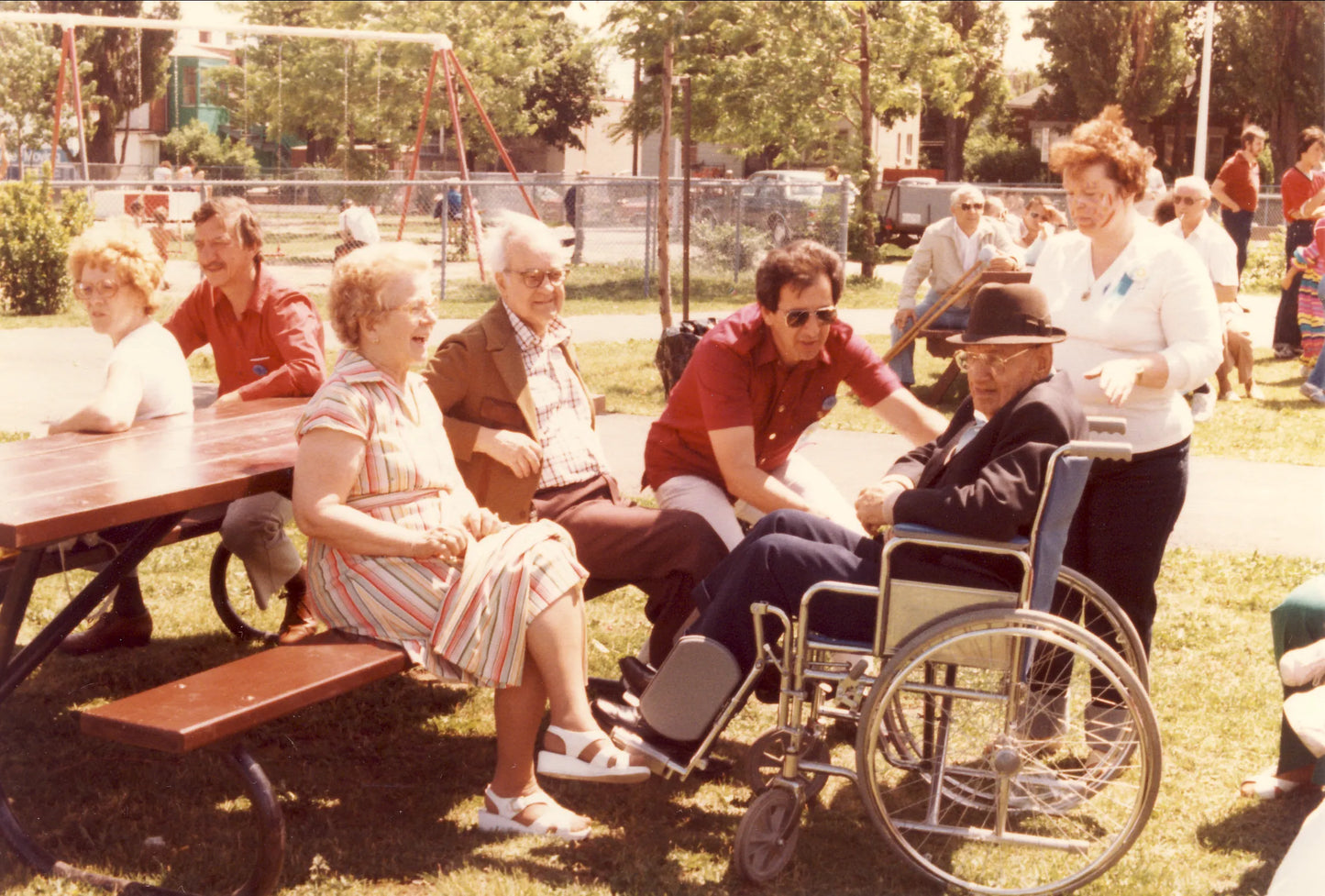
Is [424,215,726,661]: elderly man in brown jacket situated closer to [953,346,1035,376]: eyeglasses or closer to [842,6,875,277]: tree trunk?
[953,346,1035,376]: eyeglasses

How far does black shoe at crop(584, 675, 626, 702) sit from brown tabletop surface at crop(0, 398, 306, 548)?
1193 mm

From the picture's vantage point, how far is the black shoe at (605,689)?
15.6 feet

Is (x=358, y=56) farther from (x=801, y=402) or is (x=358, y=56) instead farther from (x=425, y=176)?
(x=801, y=402)

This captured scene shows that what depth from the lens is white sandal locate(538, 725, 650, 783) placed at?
155 inches

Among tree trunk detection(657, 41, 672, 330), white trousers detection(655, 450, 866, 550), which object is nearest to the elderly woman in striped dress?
white trousers detection(655, 450, 866, 550)

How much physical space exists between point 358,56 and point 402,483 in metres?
23.1

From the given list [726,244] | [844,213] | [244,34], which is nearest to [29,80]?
[244,34]

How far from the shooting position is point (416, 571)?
13.1ft

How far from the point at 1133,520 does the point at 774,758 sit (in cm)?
127

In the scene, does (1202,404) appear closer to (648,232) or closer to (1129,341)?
(1129,341)

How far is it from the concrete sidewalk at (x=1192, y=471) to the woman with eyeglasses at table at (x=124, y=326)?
78 centimetres

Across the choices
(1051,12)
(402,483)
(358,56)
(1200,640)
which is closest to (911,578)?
(402,483)

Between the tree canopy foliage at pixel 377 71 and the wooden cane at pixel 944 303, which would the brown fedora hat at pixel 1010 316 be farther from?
the tree canopy foliage at pixel 377 71

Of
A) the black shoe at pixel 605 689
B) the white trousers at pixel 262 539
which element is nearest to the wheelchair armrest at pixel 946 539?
the black shoe at pixel 605 689
